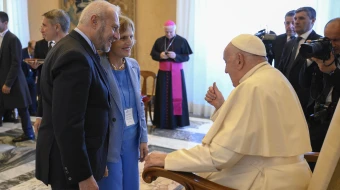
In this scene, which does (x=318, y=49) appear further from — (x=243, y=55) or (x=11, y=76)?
(x=11, y=76)

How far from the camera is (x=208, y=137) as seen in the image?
1.37m

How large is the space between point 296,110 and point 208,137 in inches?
15.1

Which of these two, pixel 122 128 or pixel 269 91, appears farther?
pixel 122 128

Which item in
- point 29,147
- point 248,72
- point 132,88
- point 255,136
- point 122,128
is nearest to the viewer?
point 255,136

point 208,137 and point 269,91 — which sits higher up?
point 269,91

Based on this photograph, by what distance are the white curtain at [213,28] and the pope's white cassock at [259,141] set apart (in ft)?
11.9

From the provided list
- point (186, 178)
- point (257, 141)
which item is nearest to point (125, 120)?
point (186, 178)

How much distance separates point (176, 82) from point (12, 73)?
214cm

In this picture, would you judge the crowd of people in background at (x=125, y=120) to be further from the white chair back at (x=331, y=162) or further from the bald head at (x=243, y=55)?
the white chair back at (x=331, y=162)

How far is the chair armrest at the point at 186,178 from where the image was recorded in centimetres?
134

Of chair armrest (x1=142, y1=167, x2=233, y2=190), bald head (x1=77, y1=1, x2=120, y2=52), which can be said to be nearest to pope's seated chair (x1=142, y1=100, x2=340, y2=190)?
chair armrest (x1=142, y1=167, x2=233, y2=190)

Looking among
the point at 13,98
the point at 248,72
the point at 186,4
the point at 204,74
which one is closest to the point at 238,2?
the point at 186,4

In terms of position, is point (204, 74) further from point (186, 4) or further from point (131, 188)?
point (131, 188)

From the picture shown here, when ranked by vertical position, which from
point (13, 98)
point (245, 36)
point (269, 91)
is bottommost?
point (13, 98)
